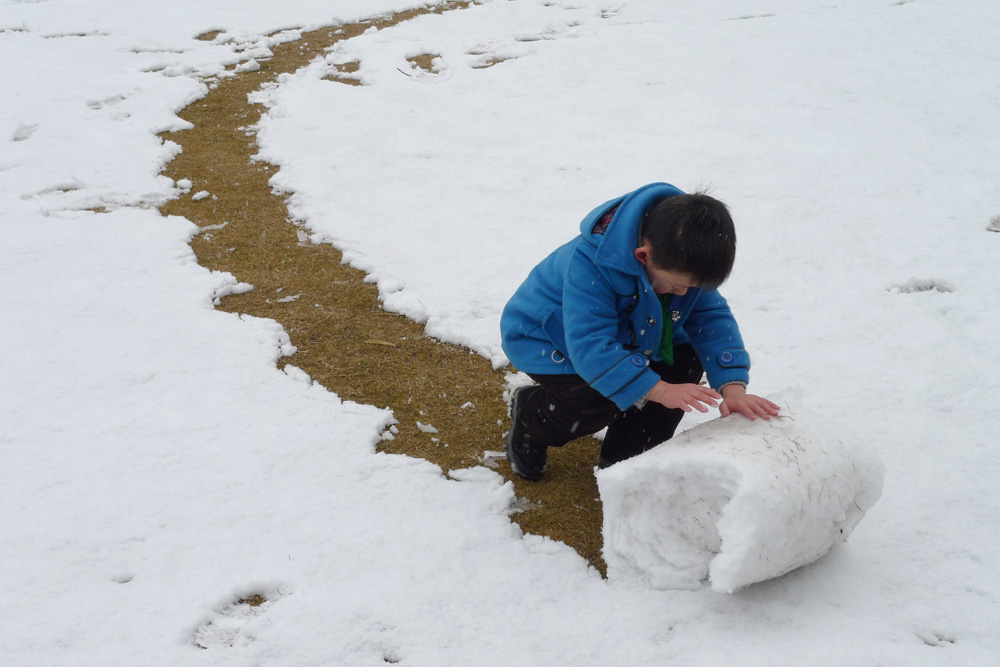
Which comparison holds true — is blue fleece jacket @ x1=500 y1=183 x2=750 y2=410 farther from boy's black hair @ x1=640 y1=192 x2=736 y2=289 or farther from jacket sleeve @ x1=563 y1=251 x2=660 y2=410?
boy's black hair @ x1=640 y1=192 x2=736 y2=289

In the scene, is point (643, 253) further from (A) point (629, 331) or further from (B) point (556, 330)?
(B) point (556, 330)

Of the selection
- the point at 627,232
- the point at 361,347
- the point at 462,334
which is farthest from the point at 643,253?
the point at 361,347

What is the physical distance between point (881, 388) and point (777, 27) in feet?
21.0

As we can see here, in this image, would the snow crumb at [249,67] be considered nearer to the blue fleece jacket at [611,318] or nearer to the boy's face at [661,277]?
the blue fleece jacket at [611,318]

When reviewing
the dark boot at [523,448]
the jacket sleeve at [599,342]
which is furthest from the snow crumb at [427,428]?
the jacket sleeve at [599,342]

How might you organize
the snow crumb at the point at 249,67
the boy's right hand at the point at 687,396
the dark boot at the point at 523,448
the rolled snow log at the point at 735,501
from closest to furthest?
the rolled snow log at the point at 735,501, the boy's right hand at the point at 687,396, the dark boot at the point at 523,448, the snow crumb at the point at 249,67

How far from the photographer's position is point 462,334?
3.70m

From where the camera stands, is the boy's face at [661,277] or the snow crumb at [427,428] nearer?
the boy's face at [661,277]

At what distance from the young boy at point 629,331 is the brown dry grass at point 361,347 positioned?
0.21m

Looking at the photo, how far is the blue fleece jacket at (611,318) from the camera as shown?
227 centimetres

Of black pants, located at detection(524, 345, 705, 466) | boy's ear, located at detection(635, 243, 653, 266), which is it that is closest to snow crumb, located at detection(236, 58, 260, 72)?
black pants, located at detection(524, 345, 705, 466)

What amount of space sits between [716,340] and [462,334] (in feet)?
4.94

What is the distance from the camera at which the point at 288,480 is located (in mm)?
2725

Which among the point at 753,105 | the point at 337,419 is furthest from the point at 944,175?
the point at 337,419
